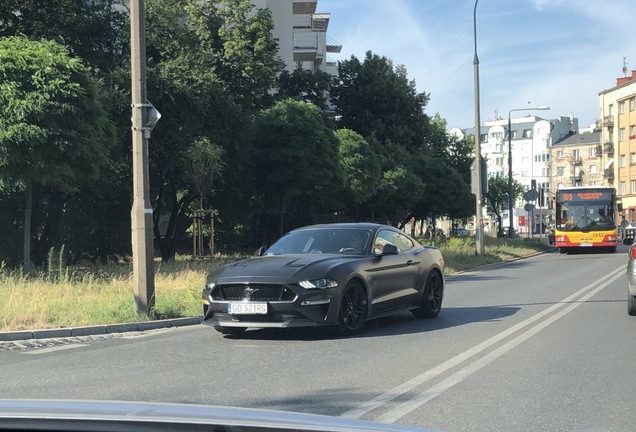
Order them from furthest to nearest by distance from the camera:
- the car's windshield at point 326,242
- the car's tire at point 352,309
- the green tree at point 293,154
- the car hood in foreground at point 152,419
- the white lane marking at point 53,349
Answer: the green tree at point 293,154, the car's windshield at point 326,242, the car's tire at point 352,309, the white lane marking at point 53,349, the car hood in foreground at point 152,419

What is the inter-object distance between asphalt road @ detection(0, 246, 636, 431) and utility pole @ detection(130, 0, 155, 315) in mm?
877

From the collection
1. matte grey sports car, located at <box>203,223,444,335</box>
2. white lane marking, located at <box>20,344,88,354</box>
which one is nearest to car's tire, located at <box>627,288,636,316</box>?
matte grey sports car, located at <box>203,223,444,335</box>

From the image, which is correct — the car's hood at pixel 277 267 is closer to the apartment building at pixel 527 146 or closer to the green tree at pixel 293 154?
the green tree at pixel 293 154

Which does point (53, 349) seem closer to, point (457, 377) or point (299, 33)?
point (457, 377)

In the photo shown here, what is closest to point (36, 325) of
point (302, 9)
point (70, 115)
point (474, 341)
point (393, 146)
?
point (474, 341)

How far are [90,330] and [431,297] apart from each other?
5.38 meters

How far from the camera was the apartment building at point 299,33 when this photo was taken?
57.8 meters

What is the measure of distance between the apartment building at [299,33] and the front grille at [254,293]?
A: 149 feet

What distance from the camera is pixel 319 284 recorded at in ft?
30.0

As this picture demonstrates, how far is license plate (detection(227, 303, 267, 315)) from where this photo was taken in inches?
356

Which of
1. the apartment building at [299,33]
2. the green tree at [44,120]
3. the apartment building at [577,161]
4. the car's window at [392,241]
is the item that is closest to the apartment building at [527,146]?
the apartment building at [577,161]

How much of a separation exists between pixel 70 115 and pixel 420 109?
4018cm

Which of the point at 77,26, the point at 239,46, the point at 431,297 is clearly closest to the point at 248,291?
the point at 431,297

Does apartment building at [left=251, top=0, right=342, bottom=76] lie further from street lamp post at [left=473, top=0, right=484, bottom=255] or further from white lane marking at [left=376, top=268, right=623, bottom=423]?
white lane marking at [left=376, top=268, right=623, bottom=423]
